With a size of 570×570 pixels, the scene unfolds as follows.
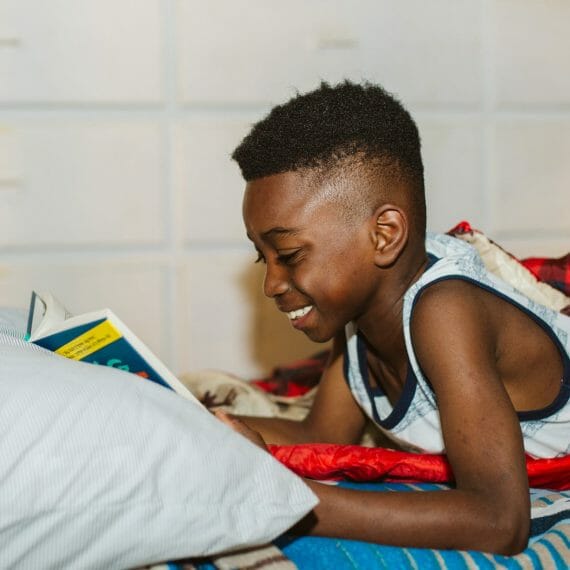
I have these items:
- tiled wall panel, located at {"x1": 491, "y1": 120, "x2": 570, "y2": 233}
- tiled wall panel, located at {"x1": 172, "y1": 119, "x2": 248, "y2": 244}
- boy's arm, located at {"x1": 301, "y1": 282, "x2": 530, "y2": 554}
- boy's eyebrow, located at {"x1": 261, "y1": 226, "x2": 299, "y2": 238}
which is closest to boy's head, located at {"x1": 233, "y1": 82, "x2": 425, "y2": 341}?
boy's eyebrow, located at {"x1": 261, "y1": 226, "x2": 299, "y2": 238}

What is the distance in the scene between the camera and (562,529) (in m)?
0.97

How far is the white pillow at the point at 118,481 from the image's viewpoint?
30.2 inches

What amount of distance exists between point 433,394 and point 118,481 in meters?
0.49

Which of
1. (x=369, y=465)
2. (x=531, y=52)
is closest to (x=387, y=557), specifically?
(x=369, y=465)

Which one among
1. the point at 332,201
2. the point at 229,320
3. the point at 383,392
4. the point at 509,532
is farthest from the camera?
the point at 229,320

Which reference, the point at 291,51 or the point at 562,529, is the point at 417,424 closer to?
the point at 562,529

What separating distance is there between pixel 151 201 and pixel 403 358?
759 millimetres

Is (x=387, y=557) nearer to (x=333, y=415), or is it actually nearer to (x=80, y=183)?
(x=333, y=415)

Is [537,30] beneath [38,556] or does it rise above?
above

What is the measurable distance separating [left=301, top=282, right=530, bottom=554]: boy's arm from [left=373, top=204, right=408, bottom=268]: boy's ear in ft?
0.38

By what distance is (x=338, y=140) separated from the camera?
1.08m

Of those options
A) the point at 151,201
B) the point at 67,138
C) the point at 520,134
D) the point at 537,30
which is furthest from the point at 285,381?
the point at 537,30

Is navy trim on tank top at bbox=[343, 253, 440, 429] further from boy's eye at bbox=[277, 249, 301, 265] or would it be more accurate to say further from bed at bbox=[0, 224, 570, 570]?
bed at bbox=[0, 224, 570, 570]

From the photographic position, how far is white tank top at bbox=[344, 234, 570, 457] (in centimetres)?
110
